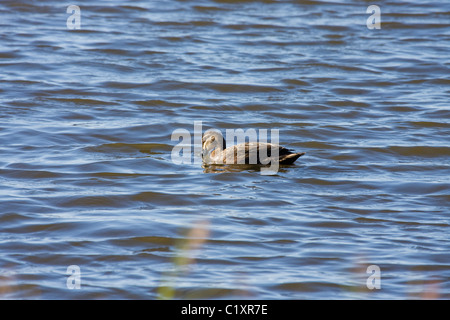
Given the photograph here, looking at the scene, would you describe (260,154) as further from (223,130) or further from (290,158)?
(223,130)

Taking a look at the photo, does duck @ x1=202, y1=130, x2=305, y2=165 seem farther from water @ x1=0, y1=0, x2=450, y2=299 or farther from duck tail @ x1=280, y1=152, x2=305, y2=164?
water @ x1=0, y1=0, x2=450, y2=299

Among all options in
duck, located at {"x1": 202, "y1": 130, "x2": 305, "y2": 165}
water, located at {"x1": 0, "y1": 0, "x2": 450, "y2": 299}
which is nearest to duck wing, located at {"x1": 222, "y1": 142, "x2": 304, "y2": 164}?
duck, located at {"x1": 202, "y1": 130, "x2": 305, "y2": 165}

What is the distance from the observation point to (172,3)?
1777 cm

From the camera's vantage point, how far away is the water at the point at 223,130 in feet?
20.3

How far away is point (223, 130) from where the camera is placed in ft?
35.0

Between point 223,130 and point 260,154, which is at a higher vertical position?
point 223,130

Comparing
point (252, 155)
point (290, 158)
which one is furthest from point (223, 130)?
point (290, 158)

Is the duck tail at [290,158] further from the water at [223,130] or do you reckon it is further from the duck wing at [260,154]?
the water at [223,130]

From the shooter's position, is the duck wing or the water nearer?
the water

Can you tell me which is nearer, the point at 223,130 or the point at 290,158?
the point at 290,158

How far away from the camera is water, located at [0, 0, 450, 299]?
6.20 metres

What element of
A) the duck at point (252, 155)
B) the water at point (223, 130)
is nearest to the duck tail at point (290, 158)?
the duck at point (252, 155)

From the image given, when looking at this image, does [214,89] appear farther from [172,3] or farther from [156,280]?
[156,280]

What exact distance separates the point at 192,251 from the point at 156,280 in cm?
67
